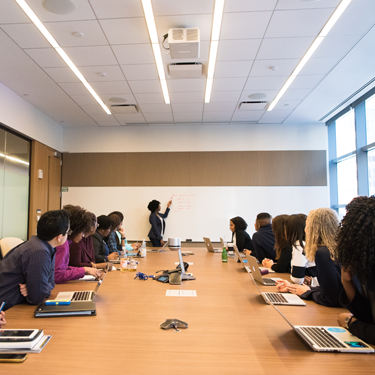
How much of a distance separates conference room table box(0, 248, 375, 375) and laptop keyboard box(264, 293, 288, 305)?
0.20 feet

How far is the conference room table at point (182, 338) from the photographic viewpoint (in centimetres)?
121

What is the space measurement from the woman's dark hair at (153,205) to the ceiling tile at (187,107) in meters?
1.97

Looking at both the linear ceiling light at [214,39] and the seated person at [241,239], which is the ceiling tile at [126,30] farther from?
the seated person at [241,239]

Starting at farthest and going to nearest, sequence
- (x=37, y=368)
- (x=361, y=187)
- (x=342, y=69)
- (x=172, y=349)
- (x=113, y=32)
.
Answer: (x=361, y=187)
(x=342, y=69)
(x=113, y=32)
(x=172, y=349)
(x=37, y=368)

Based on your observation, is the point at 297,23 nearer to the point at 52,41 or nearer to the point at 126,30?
the point at 126,30

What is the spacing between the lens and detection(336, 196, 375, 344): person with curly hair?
1.33 metres

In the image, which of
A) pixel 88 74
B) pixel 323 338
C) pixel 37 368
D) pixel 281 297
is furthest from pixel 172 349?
pixel 88 74

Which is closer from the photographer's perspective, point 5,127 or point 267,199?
point 5,127

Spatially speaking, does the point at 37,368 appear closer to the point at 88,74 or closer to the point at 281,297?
the point at 281,297

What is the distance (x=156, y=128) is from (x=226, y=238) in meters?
3.02

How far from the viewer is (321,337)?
56.0 inches

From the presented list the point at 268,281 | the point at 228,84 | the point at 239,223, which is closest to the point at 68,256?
the point at 268,281

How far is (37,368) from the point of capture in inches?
46.6

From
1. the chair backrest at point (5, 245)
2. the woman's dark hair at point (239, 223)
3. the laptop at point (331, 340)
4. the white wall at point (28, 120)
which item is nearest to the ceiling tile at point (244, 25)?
the woman's dark hair at point (239, 223)
